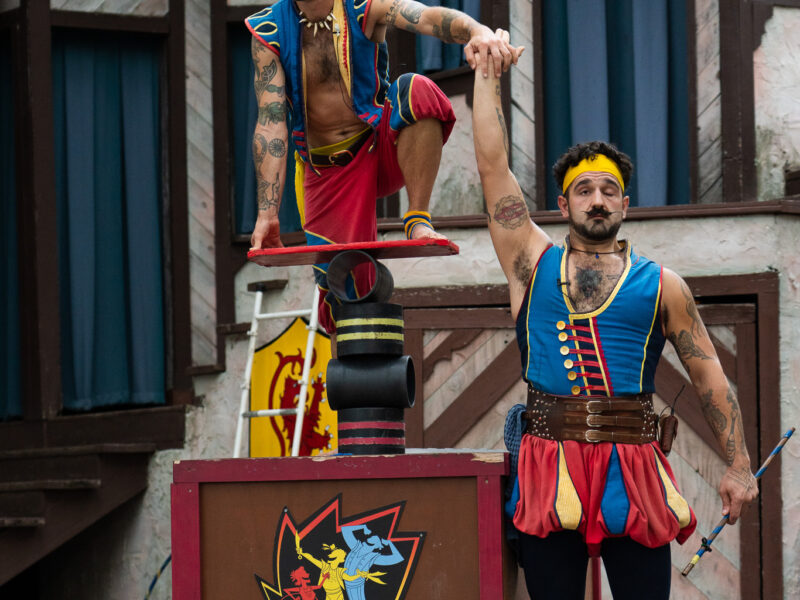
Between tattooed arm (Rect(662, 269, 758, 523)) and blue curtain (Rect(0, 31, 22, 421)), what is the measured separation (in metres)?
5.03

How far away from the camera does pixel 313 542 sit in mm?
3713

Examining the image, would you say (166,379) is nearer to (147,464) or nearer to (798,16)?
(147,464)

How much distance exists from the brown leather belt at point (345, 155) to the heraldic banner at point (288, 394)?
2662mm

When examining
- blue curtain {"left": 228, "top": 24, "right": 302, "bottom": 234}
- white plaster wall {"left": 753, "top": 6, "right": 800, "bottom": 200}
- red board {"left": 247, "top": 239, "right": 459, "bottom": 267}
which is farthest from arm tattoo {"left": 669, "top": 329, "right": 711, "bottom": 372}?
blue curtain {"left": 228, "top": 24, "right": 302, "bottom": 234}

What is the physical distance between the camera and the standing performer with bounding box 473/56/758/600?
355cm

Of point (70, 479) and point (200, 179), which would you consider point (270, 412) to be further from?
point (200, 179)

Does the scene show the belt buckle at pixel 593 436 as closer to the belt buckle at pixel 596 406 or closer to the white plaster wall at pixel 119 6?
the belt buckle at pixel 596 406

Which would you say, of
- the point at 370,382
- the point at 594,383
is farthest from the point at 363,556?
the point at 594,383

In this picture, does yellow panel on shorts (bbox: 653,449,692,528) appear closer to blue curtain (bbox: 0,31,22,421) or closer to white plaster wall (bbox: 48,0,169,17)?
blue curtain (bbox: 0,31,22,421)

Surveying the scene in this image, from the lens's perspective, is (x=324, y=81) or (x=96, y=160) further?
(x=96, y=160)

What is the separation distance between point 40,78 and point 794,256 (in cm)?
444

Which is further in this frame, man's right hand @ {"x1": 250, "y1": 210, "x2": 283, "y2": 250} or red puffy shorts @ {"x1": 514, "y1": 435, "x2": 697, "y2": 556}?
man's right hand @ {"x1": 250, "y1": 210, "x2": 283, "y2": 250}

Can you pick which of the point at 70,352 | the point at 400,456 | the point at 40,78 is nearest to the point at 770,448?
the point at 400,456

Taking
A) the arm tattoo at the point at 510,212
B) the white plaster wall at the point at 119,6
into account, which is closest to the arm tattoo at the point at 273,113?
the arm tattoo at the point at 510,212
